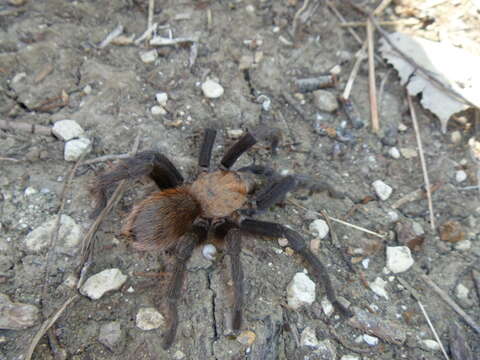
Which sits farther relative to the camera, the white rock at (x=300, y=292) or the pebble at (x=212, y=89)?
the pebble at (x=212, y=89)

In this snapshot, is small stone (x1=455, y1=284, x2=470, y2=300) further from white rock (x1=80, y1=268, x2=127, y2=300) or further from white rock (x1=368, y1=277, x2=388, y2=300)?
white rock (x1=80, y1=268, x2=127, y2=300)

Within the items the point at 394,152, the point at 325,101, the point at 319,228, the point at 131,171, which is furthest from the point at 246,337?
the point at 325,101

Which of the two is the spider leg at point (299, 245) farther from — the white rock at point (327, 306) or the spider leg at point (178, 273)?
the spider leg at point (178, 273)

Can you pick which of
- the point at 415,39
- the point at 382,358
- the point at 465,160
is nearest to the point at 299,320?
the point at 382,358

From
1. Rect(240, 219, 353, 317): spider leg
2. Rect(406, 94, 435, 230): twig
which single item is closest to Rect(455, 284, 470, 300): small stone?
Rect(406, 94, 435, 230): twig

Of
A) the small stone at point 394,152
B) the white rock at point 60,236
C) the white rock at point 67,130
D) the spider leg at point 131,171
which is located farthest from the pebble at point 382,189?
the white rock at point 67,130

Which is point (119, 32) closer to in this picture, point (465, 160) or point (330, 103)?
point (330, 103)
